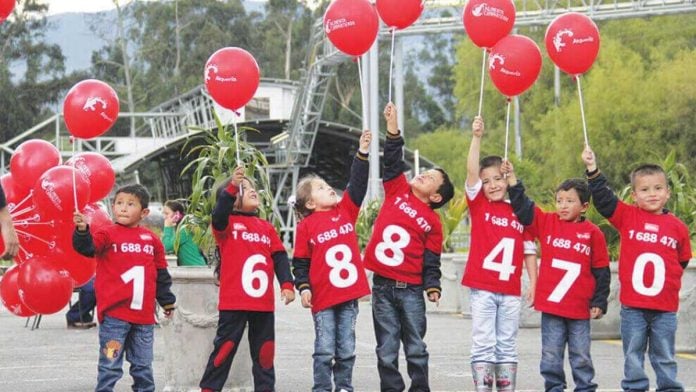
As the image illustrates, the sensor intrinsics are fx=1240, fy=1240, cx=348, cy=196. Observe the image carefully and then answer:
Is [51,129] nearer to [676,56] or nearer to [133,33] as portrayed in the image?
[133,33]

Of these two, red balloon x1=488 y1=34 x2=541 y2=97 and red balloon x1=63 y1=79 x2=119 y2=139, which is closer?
red balloon x1=63 y1=79 x2=119 y2=139

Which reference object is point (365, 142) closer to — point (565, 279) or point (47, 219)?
point (565, 279)

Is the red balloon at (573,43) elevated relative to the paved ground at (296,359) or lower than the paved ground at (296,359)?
elevated

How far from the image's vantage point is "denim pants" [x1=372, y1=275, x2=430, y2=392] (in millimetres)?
8586

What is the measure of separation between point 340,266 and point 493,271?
1.06 metres

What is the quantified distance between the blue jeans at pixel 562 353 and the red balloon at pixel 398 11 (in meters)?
2.60

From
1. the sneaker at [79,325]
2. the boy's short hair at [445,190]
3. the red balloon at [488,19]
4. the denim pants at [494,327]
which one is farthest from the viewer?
the sneaker at [79,325]

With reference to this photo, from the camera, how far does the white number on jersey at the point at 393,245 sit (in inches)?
342

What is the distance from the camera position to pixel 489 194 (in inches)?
344

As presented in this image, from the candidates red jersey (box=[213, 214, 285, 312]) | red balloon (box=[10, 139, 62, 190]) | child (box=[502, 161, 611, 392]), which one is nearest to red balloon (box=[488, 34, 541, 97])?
child (box=[502, 161, 611, 392])

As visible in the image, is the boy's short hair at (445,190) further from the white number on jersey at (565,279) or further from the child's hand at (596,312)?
the child's hand at (596,312)

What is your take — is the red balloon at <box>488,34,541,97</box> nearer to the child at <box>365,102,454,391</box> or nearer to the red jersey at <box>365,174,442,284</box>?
the child at <box>365,102,454,391</box>

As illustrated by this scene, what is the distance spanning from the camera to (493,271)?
8609mm

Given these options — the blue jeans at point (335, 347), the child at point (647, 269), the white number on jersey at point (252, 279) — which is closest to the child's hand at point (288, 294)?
the white number on jersey at point (252, 279)
